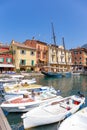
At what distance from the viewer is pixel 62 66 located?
78.2 meters

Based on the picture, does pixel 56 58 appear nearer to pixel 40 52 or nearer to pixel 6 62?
pixel 40 52

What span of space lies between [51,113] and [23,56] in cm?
4989

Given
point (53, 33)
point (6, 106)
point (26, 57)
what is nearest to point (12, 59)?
point (26, 57)

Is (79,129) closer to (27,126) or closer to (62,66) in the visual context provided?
(27,126)

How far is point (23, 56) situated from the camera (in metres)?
60.8

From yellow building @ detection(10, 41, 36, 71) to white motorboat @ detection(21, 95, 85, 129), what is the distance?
150 feet

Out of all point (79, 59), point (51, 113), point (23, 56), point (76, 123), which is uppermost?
point (79, 59)

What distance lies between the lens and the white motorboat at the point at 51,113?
10594mm

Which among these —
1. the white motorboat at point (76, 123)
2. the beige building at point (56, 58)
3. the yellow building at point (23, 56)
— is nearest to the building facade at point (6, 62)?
the yellow building at point (23, 56)

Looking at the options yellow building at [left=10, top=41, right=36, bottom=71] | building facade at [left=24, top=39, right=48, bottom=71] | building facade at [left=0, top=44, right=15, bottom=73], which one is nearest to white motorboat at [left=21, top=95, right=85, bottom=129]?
building facade at [left=0, top=44, right=15, bottom=73]

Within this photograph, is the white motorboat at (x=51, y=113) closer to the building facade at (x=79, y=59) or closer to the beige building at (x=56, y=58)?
the beige building at (x=56, y=58)

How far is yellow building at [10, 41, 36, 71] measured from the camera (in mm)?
58656

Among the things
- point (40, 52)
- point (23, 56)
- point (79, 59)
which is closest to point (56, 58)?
point (40, 52)

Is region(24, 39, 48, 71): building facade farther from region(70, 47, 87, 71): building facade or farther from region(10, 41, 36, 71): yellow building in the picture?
region(70, 47, 87, 71): building facade
